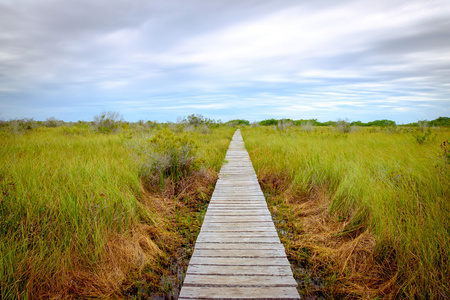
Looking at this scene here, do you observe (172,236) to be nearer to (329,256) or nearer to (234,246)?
(234,246)

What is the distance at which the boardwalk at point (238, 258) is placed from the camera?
92.6 inches

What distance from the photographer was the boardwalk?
2.35 metres

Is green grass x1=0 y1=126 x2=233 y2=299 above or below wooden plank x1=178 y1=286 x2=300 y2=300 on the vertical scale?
above

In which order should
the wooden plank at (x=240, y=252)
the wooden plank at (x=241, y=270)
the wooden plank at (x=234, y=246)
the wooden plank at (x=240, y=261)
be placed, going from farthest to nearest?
the wooden plank at (x=234, y=246) → the wooden plank at (x=240, y=252) → the wooden plank at (x=240, y=261) → the wooden plank at (x=241, y=270)

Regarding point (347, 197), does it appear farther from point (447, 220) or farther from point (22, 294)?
point (22, 294)

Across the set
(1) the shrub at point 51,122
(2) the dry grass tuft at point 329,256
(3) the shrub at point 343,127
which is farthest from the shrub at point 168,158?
(1) the shrub at point 51,122

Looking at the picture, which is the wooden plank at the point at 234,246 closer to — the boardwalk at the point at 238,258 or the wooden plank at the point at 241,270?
the boardwalk at the point at 238,258

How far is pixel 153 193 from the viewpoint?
17.3ft

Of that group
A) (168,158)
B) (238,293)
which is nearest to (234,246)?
(238,293)

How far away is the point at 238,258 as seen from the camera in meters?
2.85

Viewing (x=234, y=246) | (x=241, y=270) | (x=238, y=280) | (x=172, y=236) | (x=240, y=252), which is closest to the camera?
(x=238, y=280)

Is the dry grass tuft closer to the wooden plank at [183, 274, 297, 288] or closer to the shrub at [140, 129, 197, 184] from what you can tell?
the wooden plank at [183, 274, 297, 288]

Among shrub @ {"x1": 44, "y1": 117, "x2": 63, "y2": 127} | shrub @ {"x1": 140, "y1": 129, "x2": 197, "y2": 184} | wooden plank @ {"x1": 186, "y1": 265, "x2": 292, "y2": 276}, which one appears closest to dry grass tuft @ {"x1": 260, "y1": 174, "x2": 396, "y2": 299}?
wooden plank @ {"x1": 186, "y1": 265, "x2": 292, "y2": 276}

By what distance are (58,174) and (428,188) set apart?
22.0ft
